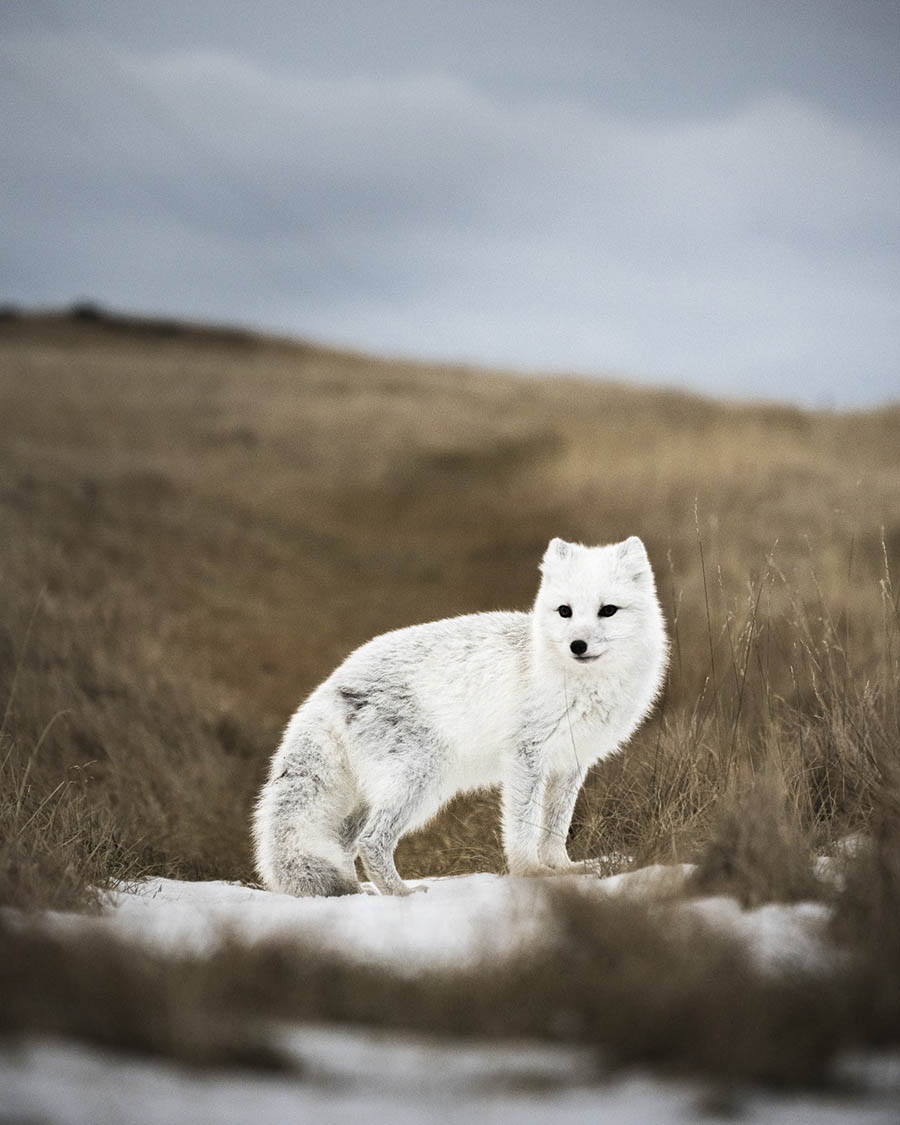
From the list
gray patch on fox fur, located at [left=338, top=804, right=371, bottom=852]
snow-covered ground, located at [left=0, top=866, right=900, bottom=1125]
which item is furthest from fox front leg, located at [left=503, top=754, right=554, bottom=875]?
snow-covered ground, located at [left=0, top=866, right=900, bottom=1125]

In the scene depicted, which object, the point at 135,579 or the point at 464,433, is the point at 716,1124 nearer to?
the point at 135,579

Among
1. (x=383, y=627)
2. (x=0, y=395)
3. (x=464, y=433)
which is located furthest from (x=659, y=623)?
(x=0, y=395)

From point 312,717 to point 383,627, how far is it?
21.2 ft

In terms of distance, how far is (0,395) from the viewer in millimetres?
23250

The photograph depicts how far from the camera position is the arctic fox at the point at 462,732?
439cm

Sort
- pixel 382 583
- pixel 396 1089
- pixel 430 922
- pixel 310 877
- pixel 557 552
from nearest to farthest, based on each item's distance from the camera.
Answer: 1. pixel 396 1089
2. pixel 430 922
3. pixel 310 877
4. pixel 557 552
5. pixel 382 583

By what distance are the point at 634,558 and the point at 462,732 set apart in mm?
1132

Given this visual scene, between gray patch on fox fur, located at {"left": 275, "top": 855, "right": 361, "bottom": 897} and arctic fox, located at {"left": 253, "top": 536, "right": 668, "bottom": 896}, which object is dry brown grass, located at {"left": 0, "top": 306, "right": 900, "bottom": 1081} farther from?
gray patch on fox fur, located at {"left": 275, "top": 855, "right": 361, "bottom": 897}

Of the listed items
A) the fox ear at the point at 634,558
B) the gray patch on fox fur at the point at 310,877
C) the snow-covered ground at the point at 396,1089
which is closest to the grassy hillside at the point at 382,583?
the fox ear at the point at 634,558

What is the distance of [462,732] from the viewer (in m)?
4.50

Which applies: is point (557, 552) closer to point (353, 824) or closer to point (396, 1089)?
point (353, 824)

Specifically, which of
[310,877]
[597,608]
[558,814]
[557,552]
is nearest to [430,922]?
[310,877]

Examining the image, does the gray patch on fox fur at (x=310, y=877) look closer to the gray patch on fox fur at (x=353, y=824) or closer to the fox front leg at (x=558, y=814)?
the gray patch on fox fur at (x=353, y=824)

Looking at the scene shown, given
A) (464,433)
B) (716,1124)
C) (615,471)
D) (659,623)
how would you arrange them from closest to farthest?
1. (716,1124)
2. (659,623)
3. (615,471)
4. (464,433)
